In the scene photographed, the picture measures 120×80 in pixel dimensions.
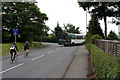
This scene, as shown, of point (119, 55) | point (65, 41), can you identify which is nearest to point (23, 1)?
point (65, 41)

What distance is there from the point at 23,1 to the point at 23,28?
716 centimetres

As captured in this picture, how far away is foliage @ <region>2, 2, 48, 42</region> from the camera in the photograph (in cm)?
3491

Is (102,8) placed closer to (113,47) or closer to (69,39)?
(113,47)

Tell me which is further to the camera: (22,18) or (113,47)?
(22,18)

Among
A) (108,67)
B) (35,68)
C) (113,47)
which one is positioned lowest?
(35,68)

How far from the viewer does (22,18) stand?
3472 centimetres

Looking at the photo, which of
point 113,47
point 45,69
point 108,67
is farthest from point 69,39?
point 108,67

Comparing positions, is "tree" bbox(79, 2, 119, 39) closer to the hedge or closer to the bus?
the hedge

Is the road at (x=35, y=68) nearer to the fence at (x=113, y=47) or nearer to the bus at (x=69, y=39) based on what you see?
the fence at (x=113, y=47)

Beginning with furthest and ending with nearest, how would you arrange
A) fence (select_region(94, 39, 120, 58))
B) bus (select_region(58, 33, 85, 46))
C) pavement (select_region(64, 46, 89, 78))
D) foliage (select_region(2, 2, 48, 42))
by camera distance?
bus (select_region(58, 33, 85, 46)) → foliage (select_region(2, 2, 48, 42)) → pavement (select_region(64, 46, 89, 78)) → fence (select_region(94, 39, 120, 58))

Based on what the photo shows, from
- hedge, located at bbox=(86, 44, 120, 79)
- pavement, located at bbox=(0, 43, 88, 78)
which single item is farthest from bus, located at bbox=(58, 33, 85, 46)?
hedge, located at bbox=(86, 44, 120, 79)

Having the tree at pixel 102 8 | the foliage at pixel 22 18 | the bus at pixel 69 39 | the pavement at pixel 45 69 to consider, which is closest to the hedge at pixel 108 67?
the pavement at pixel 45 69

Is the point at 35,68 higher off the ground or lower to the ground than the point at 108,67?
lower

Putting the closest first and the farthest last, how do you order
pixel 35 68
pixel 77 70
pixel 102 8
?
pixel 77 70, pixel 35 68, pixel 102 8
